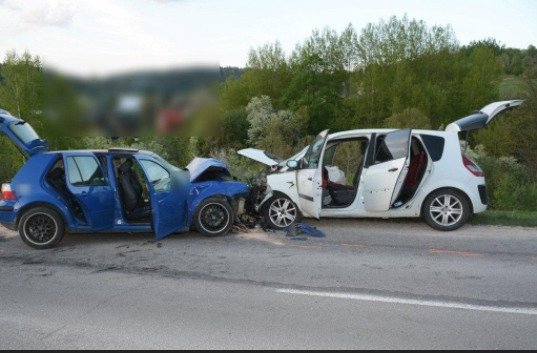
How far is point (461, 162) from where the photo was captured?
8898 millimetres

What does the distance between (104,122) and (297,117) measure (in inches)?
1711

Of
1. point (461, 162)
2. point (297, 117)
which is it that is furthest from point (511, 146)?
point (461, 162)

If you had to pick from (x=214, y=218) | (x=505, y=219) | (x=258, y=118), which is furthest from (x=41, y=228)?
(x=258, y=118)

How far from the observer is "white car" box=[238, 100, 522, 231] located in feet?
28.8

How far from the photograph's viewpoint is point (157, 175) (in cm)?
836

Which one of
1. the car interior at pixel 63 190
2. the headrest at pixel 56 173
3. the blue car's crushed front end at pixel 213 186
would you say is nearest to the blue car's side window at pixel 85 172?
the car interior at pixel 63 190

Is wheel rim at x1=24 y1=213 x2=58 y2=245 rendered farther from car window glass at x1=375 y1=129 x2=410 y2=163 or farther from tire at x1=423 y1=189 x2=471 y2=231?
tire at x1=423 y1=189 x2=471 y2=231

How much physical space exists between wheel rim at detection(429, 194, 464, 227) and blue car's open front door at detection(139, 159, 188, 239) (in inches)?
170

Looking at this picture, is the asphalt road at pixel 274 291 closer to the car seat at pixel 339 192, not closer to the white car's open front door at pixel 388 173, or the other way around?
the white car's open front door at pixel 388 173

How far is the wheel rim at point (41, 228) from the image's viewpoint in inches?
314

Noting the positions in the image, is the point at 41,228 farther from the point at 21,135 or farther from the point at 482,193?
the point at 482,193

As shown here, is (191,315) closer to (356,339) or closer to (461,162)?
(356,339)

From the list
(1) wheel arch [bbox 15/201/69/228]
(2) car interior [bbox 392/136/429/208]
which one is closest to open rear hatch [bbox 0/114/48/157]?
(1) wheel arch [bbox 15/201/69/228]

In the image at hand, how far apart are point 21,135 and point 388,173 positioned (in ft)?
19.8
